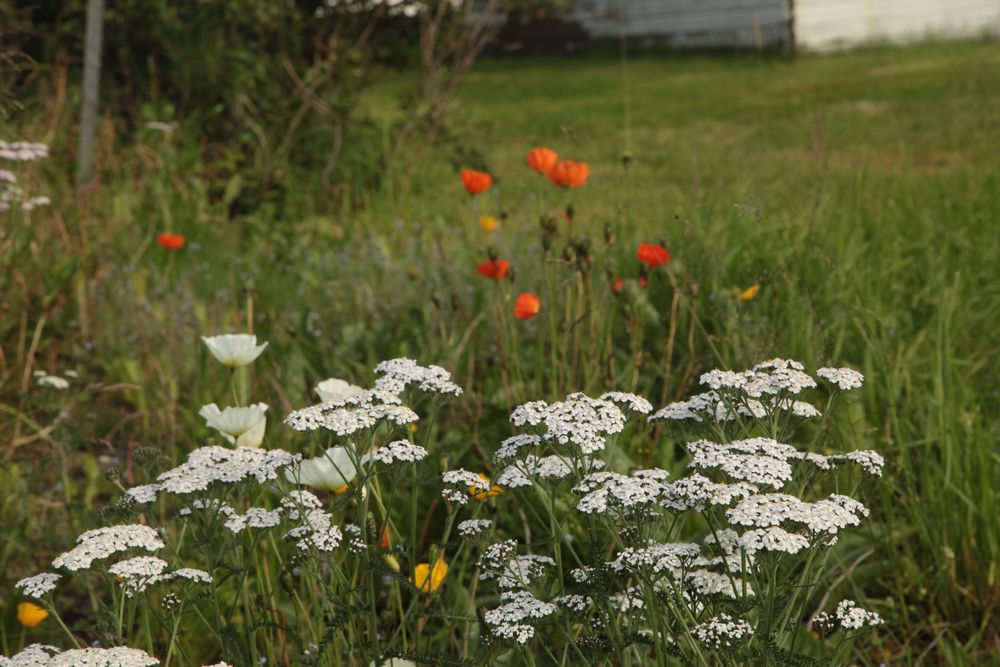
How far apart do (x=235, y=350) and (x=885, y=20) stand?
15882 millimetres

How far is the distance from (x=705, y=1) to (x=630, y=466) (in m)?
Answer: 15.0

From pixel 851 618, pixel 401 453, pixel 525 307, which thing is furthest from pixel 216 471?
pixel 525 307

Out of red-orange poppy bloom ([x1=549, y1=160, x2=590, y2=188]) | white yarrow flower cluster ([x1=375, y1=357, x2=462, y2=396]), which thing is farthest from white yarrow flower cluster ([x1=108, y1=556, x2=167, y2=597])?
red-orange poppy bloom ([x1=549, y1=160, x2=590, y2=188])

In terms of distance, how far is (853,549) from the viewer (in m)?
2.56

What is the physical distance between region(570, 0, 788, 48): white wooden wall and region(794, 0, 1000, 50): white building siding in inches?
13.7

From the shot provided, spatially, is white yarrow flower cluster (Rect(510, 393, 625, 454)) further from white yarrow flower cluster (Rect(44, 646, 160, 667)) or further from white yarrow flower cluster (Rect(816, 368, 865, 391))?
white yarrow flower cluster (Rect(44, 646, 160, 667))

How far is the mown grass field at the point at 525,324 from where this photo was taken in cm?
255

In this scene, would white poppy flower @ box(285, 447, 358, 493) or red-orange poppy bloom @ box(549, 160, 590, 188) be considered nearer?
white poppy flower @ box(285, 447, 358, 493)

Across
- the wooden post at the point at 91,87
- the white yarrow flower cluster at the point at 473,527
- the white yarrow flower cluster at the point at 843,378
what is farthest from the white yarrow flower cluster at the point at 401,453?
the wooden post at the point at 91,87

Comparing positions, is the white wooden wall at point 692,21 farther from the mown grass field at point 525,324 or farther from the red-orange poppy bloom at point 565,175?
the red-orange poppy bloom at point 565,175

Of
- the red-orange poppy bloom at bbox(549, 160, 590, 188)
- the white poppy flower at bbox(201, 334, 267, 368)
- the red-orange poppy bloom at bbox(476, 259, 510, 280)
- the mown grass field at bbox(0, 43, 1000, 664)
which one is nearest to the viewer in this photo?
the white poppy flower at bbox(201, 334, 267, 368)

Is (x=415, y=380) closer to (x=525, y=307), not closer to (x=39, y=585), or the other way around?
(x=39, y=585)

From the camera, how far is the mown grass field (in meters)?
2.55

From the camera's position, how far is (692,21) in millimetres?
16688
